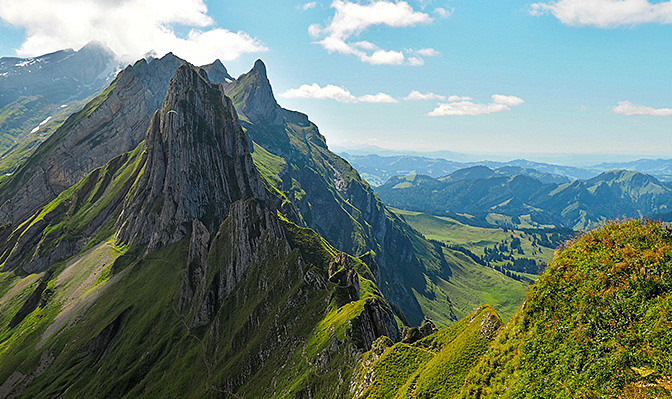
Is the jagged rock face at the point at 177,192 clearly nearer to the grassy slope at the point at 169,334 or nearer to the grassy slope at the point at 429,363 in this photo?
the grassy slope at the point at 169,334

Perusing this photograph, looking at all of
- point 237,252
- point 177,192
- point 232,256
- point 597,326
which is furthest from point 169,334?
point 597,326

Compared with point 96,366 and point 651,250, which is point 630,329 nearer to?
point 651,250

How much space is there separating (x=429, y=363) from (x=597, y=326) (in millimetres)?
22725

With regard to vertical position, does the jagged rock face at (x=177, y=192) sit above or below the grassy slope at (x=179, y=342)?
above

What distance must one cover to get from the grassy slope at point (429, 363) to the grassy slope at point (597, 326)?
18.9ft

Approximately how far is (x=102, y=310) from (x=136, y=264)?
81.8 ft

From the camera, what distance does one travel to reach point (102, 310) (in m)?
153

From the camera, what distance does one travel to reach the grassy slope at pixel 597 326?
21344 millimetres

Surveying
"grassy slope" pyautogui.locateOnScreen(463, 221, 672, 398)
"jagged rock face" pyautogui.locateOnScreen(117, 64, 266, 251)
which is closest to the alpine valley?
"grassy slope" pyautogui.locateOnScreen(463, 221, 672, 398)

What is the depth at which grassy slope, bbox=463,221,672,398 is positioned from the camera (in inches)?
840

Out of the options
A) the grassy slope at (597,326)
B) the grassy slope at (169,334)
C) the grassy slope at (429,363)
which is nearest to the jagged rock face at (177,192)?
the grassy slope at (169,334)

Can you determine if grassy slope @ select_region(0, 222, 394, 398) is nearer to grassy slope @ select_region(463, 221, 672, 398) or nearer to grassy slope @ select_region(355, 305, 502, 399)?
grassy slope @ select_region(355, 305, 502, 399)

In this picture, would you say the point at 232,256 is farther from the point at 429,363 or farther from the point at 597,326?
the point at 597,326

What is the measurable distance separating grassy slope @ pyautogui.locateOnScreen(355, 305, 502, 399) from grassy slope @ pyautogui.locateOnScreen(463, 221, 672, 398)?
577 centimetres
